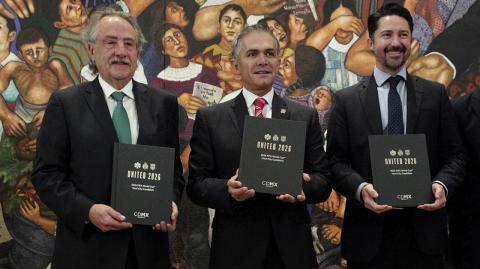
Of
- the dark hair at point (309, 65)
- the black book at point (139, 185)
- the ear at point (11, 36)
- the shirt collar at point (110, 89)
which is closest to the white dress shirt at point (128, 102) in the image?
the shirt collar at point (110, 89)

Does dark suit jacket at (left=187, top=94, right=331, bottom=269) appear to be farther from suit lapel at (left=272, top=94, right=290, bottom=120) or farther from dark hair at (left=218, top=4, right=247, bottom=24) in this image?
dark hair at (left=218, top=4, right=247, bottom=24)

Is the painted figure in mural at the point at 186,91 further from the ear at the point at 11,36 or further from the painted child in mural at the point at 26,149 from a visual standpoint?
the ear at the point at 11,36

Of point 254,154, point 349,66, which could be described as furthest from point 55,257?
point 349,66

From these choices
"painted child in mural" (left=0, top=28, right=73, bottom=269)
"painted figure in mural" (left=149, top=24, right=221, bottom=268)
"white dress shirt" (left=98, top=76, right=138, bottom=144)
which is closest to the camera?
"white dress shirt" (left=98, top=76, right=138, bottom=144)

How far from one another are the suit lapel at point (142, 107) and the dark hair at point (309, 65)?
1.90m

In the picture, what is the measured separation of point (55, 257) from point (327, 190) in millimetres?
1311

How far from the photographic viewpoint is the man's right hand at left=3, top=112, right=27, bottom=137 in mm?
4285

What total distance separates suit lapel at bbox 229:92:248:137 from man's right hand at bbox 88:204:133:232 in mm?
745

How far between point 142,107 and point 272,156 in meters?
0.66

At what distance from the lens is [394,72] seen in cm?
310

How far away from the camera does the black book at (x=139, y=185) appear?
8.25 feet

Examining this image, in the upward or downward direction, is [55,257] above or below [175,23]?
below

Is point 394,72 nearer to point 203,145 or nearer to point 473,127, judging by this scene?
point 473,127

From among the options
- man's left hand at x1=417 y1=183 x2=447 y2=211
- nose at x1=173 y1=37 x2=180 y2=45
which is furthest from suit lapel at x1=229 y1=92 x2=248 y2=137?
nose at x1=173 y1=37 x2=180 y2=45
